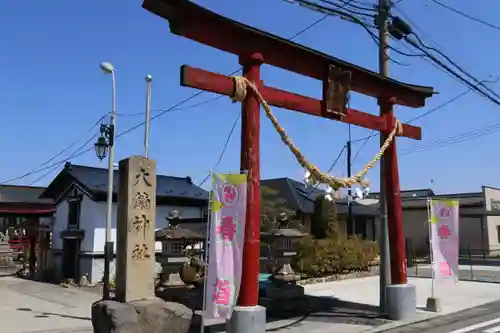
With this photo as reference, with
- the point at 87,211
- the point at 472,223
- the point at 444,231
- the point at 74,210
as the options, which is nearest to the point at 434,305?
the point at 444,231

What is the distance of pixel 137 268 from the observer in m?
7.67

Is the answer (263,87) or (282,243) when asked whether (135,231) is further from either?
(282,243)

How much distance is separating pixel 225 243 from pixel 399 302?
557 centimetres

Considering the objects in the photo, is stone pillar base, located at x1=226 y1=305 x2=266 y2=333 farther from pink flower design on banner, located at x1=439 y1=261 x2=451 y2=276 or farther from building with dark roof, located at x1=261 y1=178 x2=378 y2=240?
building with dark roof, located at x1=261 y1=178 x2=378 y2=240

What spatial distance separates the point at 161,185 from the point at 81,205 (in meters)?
4.20

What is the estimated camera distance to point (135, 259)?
25.2ft

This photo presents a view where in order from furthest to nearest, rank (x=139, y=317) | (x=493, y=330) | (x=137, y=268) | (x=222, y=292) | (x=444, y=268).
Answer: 1. (x=444, y=268)
2. (x=493, y=330)
3. (x=222, y=292)
4. (x=137, y=268)
5. (x=139, y=317)

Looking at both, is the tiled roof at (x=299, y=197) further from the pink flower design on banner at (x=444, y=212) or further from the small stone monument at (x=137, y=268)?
the small stone monument at (x=137, y=268)

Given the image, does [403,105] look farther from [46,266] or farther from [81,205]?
[46,266]

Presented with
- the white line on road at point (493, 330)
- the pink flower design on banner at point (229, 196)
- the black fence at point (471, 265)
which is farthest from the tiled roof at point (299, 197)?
the pink flower design on banner at point (229, 196)

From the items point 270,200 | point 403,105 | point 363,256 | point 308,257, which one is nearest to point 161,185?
point 270,200

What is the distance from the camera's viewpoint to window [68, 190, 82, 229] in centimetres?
2186

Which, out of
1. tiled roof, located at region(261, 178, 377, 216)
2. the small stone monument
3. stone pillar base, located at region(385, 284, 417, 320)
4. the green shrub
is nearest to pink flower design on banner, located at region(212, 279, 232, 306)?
the small stone monument

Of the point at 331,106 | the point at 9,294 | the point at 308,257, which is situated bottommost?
the point at 9,294
